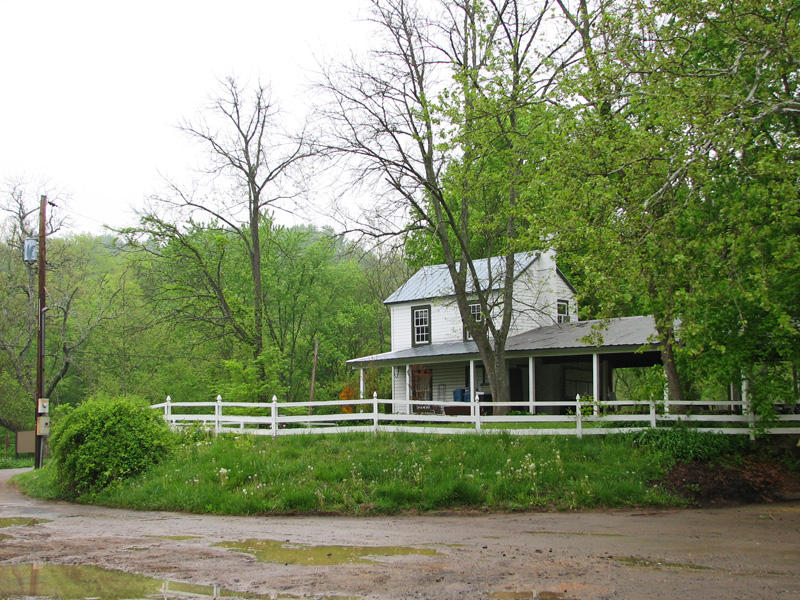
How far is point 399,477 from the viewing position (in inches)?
585

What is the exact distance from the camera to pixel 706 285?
12.5 m

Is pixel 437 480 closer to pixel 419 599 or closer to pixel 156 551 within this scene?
pixel 156 551

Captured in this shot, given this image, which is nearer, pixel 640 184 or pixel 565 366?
pixel 640 184

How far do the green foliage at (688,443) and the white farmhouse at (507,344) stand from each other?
920 centimetres

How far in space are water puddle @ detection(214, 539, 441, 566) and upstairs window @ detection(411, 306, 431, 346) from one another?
882 inches

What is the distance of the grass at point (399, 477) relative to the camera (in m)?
14.1

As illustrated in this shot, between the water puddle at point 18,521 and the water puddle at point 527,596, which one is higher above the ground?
the water puddle at point 527,596

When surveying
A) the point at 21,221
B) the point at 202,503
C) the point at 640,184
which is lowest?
the point at 202,503

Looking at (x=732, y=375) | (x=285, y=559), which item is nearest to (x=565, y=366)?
(x=732, y=375)

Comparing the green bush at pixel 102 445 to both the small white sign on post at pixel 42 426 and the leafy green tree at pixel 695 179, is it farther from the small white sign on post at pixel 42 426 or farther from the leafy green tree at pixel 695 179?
the leafy green tree at pixel 695 179

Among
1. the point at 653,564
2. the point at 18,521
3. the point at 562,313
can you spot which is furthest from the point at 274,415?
the point at 562,313

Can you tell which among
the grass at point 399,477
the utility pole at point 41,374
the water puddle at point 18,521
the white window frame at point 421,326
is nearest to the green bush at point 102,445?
the grass at point 399,477

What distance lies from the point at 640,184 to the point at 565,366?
61.6ft

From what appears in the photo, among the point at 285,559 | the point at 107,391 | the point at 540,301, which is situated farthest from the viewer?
the point at 107,391
